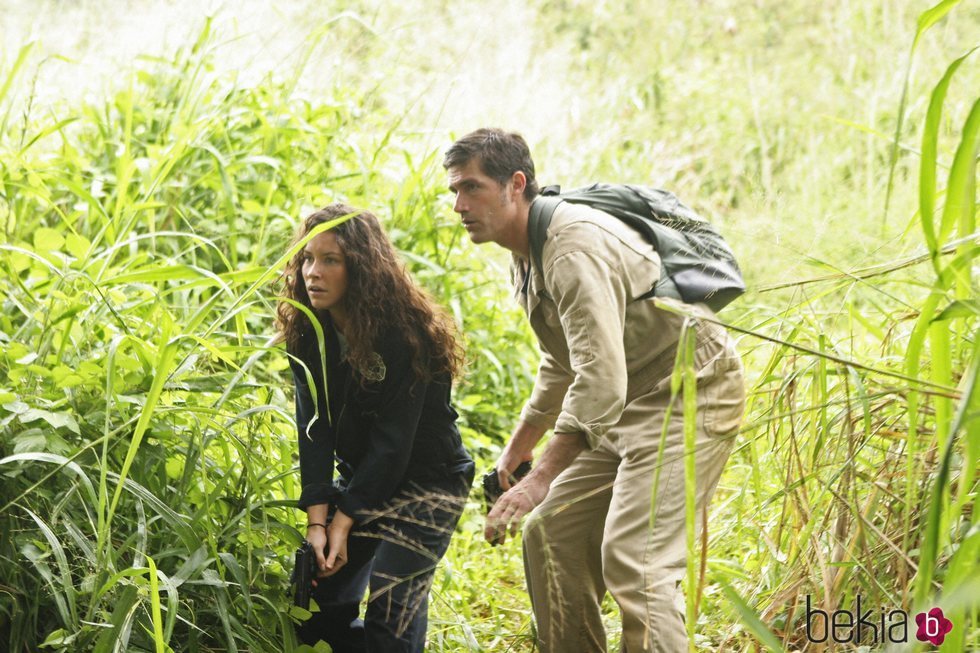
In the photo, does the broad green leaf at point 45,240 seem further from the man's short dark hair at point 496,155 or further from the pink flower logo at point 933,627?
the pink flower logo at point 933,627

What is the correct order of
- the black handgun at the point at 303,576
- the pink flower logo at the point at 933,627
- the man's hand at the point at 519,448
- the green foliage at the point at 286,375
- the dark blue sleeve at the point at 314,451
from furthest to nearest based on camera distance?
the man's hand at the point at 519,448, the dark blue sleeve at the point at 314,451, the black handgun at the point at 303,576, the green foliage at the point at 286,375, the pink flower logo at the point at 933,627

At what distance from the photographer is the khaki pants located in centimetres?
254

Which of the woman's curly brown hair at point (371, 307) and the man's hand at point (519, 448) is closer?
the woman's curly brown hair at point (371, 307)

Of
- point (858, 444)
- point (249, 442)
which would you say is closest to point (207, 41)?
point (249, 442)

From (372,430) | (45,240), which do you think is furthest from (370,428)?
(45,240)

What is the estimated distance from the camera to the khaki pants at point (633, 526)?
2537mm

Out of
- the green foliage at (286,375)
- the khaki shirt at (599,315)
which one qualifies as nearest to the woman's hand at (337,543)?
the green foliage at (286,375)

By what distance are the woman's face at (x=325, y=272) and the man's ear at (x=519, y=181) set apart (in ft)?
1.60

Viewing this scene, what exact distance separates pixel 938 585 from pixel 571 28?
27.1 feet

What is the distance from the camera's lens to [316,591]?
289cm

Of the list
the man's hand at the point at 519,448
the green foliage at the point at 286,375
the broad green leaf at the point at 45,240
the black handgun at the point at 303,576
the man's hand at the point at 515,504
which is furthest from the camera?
the broad green leaf at the point at 45,240

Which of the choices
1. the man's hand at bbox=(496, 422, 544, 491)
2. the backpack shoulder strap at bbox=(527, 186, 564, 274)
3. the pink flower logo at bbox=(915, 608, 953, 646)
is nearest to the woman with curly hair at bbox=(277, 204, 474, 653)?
the man's hand at bbox=(496, 422, 544, 491)

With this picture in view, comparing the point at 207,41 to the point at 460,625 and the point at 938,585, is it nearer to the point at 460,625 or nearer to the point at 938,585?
the point at 460,625
